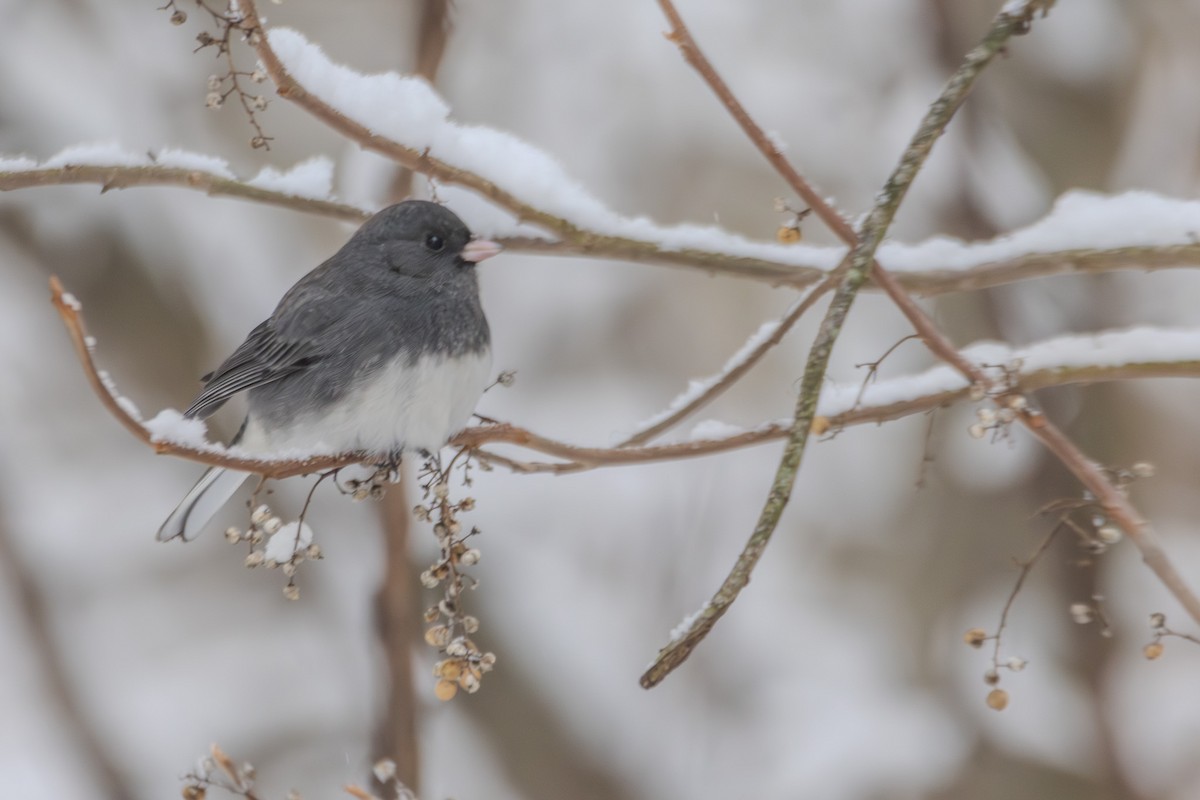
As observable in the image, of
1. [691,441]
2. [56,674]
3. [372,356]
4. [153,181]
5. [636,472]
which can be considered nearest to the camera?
[691,441]

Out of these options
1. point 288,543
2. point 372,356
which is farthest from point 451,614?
point 372,356

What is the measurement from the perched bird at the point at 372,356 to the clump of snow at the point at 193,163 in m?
0.36

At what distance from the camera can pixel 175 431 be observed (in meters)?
1.31

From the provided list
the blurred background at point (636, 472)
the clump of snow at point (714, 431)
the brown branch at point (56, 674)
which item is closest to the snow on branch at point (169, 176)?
the clump of snow at point (714, 431)

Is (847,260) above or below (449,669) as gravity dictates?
above

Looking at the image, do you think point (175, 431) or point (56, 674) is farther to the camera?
point (56, 674)

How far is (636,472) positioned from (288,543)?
313cm

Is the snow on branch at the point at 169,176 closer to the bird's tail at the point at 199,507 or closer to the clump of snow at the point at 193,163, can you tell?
the clump of snow at the point at 193,163

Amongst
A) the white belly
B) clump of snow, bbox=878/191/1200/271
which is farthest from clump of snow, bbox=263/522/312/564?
clump of snow, bbox=878/191/1200/271

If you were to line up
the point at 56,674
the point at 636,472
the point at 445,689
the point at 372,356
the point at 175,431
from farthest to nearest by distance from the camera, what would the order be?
the point at 636,472, the point at 56,674, the point at 372,356, the point at 445,689, the point at 175,431

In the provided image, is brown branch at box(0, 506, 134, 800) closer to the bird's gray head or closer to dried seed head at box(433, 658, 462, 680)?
the bird's gray head

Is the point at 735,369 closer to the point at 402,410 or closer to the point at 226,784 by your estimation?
the point at 402,410

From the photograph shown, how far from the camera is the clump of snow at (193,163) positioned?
1900 millimetres

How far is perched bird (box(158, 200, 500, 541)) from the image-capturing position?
2133mm
